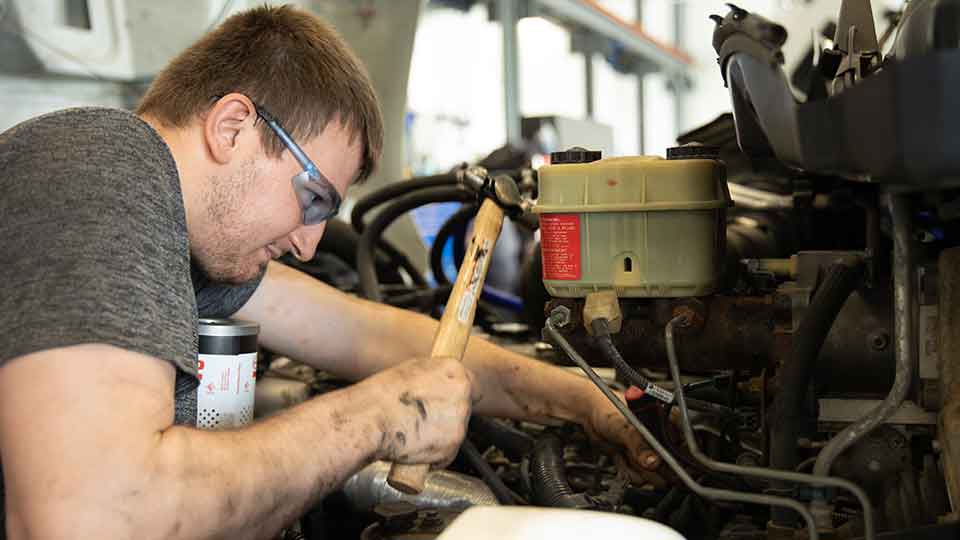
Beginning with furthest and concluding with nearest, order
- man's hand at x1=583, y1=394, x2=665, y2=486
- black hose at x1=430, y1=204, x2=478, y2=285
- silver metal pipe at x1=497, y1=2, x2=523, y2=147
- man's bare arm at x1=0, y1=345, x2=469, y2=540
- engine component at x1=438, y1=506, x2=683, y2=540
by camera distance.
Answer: silver metal pipe at x1=497, y1=2, x2=523, y2=147
black hose at x1=430, y1=204, x2=478, y2=285
man's hand at x1=583, y1=394, x2=665, y2=486
man's bare arm at x1=0, y1=345, x2=469, y2=540
engine component at x1=438, y1=506, x2=683, y2=540

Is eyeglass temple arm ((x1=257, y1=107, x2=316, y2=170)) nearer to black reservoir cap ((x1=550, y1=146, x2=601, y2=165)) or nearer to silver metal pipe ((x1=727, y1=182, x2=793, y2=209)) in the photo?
black reservoir cap ((x1=550, y1=146, x2=601, y2=165))

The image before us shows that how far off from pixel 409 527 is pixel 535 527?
41 centimetres

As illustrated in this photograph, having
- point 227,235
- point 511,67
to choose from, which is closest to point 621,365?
point 227,235

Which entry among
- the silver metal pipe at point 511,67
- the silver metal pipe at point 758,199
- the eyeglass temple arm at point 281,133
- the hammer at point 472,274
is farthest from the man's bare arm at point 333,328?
the silver metal pipe at point 511,67

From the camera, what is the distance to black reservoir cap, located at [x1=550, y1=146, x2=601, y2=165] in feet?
3.67

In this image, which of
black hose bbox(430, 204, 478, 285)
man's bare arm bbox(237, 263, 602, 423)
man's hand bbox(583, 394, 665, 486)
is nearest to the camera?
man's hand bbox(583, 394, 665, 486)

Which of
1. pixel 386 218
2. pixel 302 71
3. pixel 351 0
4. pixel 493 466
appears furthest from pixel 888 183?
pixel 351 0

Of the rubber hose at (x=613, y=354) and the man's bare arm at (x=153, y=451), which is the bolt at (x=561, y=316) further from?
the man's bare arm at (x=153, y=451)

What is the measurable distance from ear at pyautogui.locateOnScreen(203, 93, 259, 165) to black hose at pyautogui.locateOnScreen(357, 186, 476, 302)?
2.44 feet

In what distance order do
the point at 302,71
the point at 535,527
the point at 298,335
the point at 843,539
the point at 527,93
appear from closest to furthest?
the point at 535,527
the point at 843,539
the point at 302,71
the point at 298,335
the point at 527,93

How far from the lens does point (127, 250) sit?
0.97 metres

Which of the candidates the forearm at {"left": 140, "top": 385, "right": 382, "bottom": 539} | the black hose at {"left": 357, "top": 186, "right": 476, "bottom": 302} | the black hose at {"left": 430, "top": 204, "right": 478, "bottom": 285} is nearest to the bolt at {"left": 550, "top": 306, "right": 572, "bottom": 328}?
the forearm at {"left": 140, "top": 385, "right": 382, "bottom": 539}

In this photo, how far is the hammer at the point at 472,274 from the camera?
1168mm

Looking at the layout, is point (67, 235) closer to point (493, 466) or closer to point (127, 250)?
point (127, 250)
